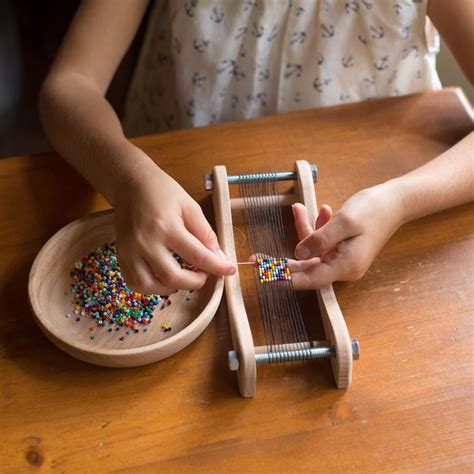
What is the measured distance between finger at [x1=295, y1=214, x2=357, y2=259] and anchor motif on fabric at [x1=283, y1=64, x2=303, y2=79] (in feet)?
1.65

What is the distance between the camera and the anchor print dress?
3.81 feet

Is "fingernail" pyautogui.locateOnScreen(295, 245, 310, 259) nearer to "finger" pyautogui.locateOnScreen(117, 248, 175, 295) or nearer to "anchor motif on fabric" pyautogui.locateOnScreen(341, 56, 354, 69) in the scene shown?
"finger" pyautogui.locateOnScreen(117, 248, 175, 295)

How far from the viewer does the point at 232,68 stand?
1.25m

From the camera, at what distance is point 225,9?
1174 mm

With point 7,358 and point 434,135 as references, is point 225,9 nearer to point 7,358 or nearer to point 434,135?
point 434,135

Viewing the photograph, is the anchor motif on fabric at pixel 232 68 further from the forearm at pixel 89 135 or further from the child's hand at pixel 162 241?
the child's hand at pixel 162 241

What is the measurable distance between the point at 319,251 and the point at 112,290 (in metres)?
0.30

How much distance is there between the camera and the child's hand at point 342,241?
83 centimetres

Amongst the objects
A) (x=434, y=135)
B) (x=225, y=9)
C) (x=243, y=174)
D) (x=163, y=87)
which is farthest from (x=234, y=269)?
(x=163, y=87)

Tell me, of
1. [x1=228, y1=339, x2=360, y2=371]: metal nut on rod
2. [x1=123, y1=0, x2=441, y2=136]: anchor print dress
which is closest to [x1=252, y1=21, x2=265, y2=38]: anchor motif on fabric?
[x1=123, y1=0, x2=441, y2=136]: anchor print dress

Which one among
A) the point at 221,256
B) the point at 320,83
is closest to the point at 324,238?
the point at 221,256

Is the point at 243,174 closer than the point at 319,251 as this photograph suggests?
No

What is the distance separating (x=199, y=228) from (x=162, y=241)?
58 mm

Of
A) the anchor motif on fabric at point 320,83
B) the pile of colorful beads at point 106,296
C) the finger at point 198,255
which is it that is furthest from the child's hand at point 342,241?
the anchor motif on fabric at point 320,83
